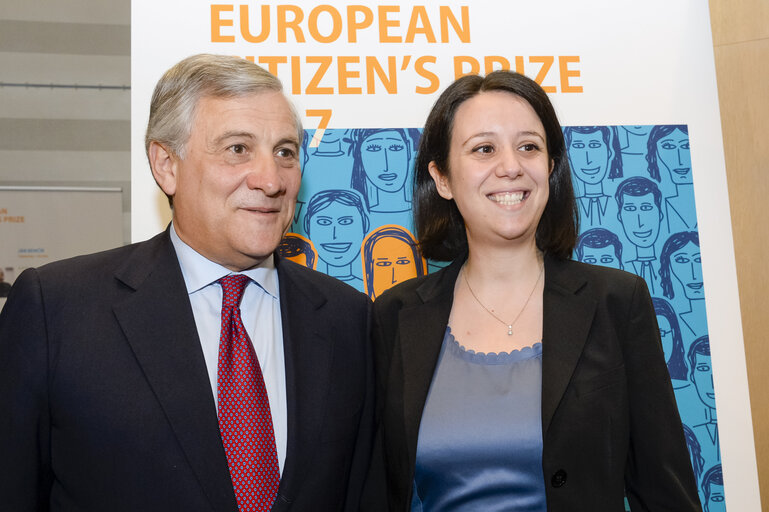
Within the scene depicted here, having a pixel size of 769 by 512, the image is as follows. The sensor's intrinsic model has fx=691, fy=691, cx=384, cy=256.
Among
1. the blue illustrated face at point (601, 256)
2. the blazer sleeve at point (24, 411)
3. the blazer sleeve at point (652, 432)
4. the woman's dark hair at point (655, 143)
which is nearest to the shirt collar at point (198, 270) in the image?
the blazer sleeve at point (24, 411)

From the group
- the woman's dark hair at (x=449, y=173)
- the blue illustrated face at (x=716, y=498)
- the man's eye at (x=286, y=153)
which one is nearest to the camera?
the man's eye at (x=286, y=153)

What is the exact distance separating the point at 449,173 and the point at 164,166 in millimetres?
788

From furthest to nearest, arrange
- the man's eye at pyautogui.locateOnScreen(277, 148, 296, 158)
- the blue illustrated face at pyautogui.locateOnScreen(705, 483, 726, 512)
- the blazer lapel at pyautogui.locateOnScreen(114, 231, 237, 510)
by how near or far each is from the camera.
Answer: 1. the blue illustrated face at pyautogui.locateOnScreen(705, 483, 726, 512)
2. the man's eye at pyautogui.locateOnScreen(277, 148, 296, 158)
3. the blazer lapel at pyautogui.locateOnScreen(114, 231, 237, 510)

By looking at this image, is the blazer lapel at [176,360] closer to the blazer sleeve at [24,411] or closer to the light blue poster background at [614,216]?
the blazer sleeve at [24,411]

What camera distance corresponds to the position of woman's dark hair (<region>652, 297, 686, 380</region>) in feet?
7.89

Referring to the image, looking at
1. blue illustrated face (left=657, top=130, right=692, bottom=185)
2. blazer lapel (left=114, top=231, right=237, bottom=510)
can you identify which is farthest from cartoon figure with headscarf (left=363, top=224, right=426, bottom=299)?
blue illustrated face (left=657, top=130, right=692, bottom=185)

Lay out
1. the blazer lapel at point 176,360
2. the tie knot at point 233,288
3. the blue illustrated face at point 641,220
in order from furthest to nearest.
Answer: the blue illustrated face at point 641,220, the tie knot at point 233,288, the blazer lapel at point 176,360

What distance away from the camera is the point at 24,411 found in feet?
5.00

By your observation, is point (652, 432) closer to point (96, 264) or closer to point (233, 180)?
point (233, 180)

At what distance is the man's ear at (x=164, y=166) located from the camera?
71.1 inches

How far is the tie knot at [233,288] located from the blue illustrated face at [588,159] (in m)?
1.30

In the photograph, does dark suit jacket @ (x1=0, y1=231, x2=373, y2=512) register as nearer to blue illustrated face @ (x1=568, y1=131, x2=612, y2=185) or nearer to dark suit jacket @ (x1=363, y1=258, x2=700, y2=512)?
dark suit jacket @ (x1=363, y1=258, x2=700, y2=512)

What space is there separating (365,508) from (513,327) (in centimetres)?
63

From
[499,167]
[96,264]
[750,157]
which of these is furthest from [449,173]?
[750,157]
